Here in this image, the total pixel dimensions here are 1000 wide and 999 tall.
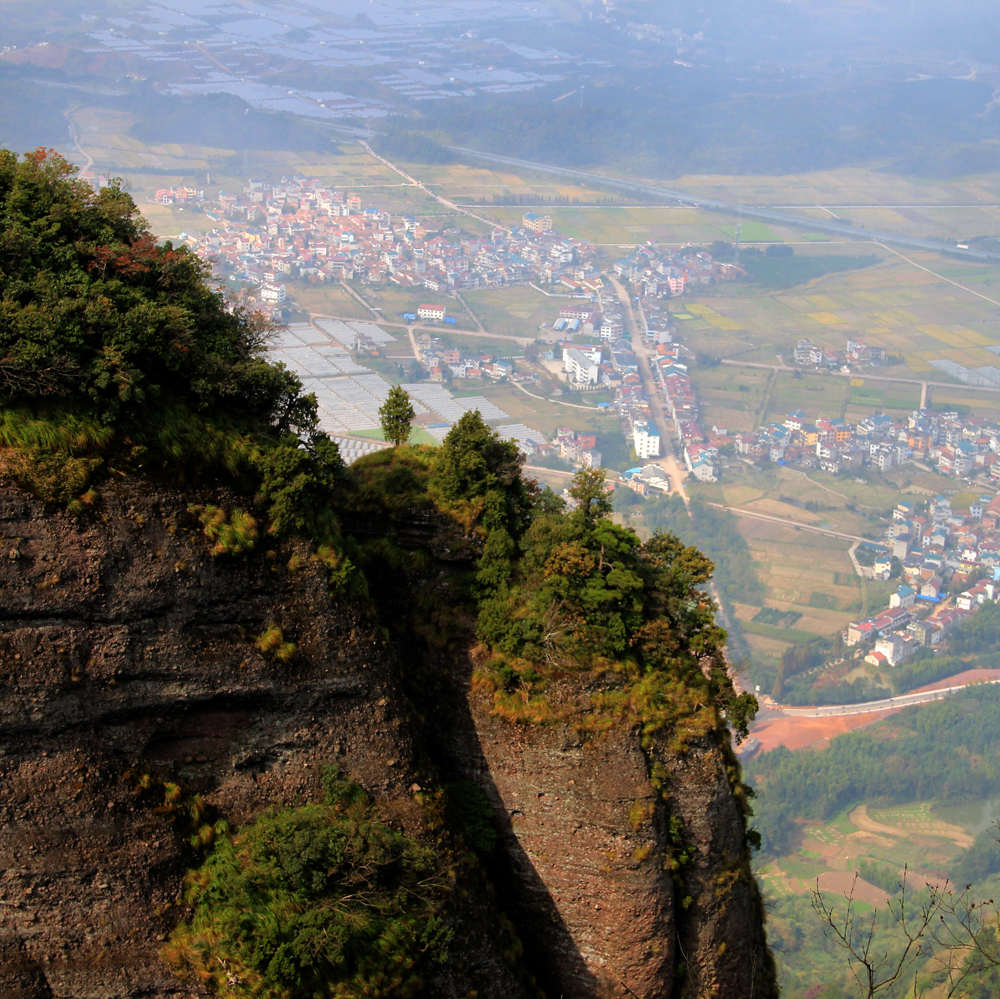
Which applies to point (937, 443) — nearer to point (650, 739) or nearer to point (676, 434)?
point (676, 434)

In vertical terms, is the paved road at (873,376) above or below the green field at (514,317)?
below

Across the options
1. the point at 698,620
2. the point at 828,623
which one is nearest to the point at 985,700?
the point at 828,623

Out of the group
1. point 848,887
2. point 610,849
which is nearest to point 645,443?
point 848,887

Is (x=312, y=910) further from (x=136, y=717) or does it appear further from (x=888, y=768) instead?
(x=888, y=768)

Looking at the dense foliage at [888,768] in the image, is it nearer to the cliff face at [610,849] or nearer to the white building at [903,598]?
the white building at [903,598]

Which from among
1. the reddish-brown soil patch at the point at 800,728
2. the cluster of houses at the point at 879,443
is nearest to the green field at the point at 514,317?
the cluster of houses at the point at 879,443

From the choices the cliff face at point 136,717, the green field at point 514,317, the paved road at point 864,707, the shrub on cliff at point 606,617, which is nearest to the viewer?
the cliff face at point 136,717
